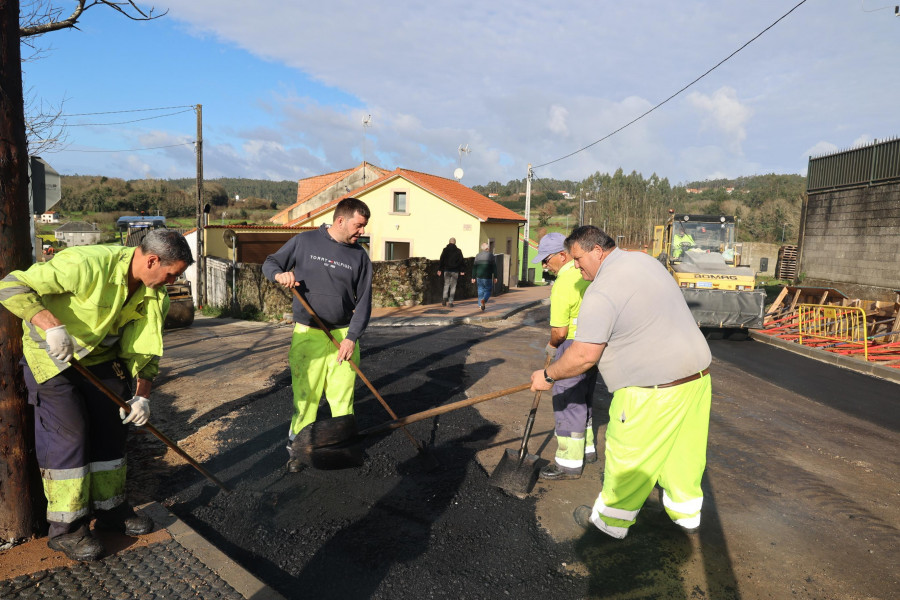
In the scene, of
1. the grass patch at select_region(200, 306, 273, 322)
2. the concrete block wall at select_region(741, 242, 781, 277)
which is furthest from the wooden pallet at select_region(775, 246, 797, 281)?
the grass patch at select_region(200, 306, 273, 322)

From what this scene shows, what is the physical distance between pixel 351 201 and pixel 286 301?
11033 mm

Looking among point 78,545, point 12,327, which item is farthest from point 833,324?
point 12,327

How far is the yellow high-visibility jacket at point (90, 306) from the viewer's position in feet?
8.23

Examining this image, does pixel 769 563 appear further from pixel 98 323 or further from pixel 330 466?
pixel 98 323

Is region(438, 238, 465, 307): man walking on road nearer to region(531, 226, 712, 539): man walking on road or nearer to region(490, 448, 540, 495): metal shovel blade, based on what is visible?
region(490, 448, 540, 495): metal shovel blade

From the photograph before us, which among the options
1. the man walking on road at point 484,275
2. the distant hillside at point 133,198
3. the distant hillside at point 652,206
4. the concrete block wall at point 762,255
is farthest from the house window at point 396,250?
the distant hillside at point 652,206

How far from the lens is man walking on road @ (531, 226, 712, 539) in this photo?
3.02m

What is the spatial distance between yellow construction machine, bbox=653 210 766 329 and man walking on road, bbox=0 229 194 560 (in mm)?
10708

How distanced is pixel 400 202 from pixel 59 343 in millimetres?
22769

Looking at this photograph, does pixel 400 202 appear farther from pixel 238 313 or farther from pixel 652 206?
pixel 652 206

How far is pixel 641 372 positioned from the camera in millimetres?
3039

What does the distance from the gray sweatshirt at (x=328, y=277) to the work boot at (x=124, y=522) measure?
1.56m

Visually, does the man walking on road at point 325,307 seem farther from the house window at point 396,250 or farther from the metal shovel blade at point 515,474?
the house window at point 396,250

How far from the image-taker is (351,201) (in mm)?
4066
